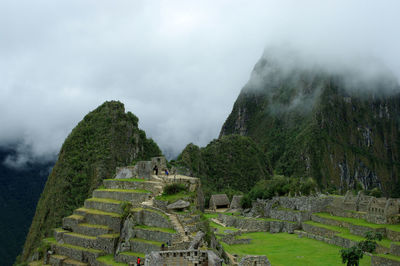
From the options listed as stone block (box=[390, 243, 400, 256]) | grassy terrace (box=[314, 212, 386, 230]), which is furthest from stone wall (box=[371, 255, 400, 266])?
grassy terrace (box=[314, 212, 386, 230])

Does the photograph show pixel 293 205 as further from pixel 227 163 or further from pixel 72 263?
pixel 227 163

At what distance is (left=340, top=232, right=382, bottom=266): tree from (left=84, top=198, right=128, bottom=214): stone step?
43.4ft

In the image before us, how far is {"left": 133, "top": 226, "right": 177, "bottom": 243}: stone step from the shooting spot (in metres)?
19.2

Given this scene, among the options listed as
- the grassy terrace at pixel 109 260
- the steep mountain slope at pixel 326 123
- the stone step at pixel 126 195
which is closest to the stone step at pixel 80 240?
the grassy terrace at pixel 109 260

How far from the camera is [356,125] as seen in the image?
476 ft

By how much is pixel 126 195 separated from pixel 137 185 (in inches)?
48.6

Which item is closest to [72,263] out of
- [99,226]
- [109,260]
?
[99,226]

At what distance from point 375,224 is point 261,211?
1843 centimetres

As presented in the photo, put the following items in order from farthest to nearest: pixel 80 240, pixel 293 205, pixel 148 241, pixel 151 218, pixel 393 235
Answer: pixel 293 205 → pixel 393 235 → pixel 80 240 → pixel 151 218 → pixel 148 241

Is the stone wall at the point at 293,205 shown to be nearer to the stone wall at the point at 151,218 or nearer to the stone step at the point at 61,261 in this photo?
the stone wall at the point at 151,218

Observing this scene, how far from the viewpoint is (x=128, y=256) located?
800 inches

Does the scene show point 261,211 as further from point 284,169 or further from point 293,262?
point 284,169

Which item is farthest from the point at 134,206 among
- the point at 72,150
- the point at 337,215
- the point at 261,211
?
the point at 72,150

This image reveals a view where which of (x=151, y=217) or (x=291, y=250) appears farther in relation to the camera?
(x=291, y=250)
